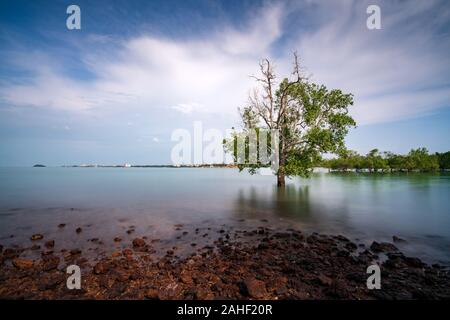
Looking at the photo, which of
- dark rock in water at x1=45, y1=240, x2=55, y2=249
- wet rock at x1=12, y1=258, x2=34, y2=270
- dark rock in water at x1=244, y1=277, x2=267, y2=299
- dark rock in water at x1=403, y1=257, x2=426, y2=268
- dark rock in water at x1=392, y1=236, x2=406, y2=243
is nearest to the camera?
dark rock in water at x1=244, y1=277, x2=267, y2=299

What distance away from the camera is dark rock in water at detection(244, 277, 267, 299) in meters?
5.26

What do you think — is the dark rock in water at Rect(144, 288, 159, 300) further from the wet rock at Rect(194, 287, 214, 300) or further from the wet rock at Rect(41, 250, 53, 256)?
the wet rock at Rect(41, 250, 53, 256)

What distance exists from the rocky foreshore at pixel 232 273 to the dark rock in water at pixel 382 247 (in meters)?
0.03

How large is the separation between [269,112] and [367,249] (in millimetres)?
20670

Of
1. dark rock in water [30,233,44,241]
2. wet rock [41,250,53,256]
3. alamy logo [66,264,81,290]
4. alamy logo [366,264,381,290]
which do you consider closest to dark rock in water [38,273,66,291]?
alamy logo [66,264,81,290]

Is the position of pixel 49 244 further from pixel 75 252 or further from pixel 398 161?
pixel 398 161

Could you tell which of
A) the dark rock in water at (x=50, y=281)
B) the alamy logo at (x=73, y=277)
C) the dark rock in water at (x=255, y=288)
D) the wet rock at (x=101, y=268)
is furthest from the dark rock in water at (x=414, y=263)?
the dark rock in water at (x=50, y=281)

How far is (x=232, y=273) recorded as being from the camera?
640 cm

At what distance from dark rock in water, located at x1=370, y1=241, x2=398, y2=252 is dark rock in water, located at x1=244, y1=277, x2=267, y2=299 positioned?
5.57m

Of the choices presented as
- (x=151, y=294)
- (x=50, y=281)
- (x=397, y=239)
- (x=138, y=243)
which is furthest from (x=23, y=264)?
(x=397, y=239)

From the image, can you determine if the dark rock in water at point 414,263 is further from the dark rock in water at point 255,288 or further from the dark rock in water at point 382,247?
the dark rock in water at point 255,288
